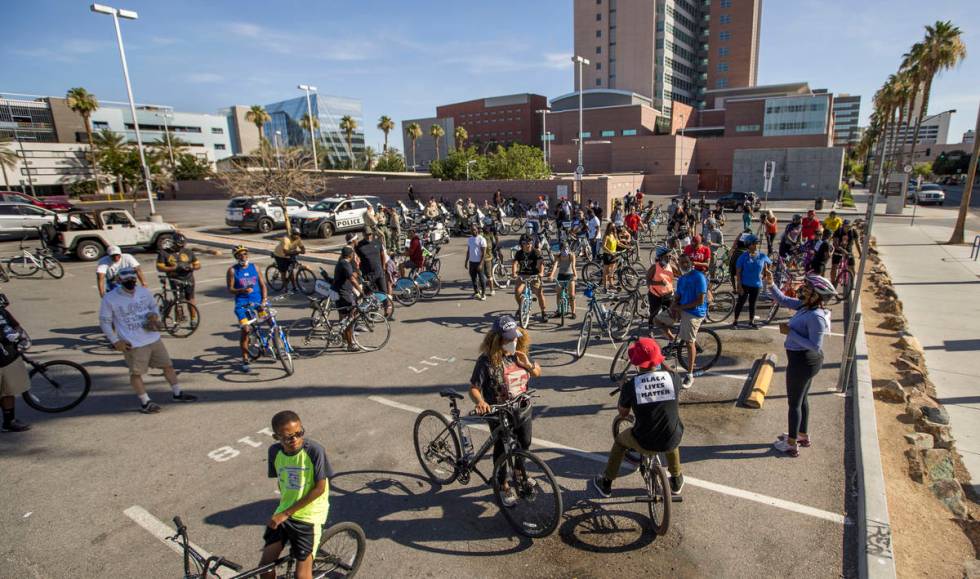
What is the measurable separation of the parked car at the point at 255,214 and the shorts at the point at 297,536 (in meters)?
24.0

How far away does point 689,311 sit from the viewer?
7387 mm

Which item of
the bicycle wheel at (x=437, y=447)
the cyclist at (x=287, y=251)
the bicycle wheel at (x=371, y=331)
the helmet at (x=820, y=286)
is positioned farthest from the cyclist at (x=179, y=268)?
the helmet at (x=820, y=286)

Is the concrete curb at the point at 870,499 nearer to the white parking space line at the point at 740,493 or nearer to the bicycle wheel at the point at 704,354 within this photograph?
the white parking space line at the point at 740,493

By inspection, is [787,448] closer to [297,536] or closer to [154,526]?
[297,536]

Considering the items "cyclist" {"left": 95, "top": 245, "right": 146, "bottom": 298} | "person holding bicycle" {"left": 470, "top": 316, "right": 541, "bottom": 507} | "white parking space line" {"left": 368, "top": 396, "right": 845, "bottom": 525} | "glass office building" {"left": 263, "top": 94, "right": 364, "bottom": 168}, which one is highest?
"glass office building" {"left": 263, "top": 94, "right": 364, "bottom": 168}

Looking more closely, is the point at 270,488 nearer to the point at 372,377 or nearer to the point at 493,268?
the point at 372,377

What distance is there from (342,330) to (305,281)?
6520 millimetres

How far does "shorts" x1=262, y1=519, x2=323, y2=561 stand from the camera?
351 centimetres

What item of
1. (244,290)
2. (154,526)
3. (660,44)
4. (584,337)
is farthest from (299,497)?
(660,44)

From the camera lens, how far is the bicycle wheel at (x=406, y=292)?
12.4m

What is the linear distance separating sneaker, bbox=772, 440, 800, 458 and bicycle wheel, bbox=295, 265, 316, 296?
38.1ft

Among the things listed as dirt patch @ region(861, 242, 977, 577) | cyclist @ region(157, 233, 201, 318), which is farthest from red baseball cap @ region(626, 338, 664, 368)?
cyclist @ region(157, 233, 201, 318)

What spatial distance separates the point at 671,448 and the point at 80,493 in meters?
6.19

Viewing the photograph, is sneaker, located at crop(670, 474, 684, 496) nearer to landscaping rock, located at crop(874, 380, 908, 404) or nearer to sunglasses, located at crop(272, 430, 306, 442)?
sunglasses, located at crop(272, 430, 306, 442)
